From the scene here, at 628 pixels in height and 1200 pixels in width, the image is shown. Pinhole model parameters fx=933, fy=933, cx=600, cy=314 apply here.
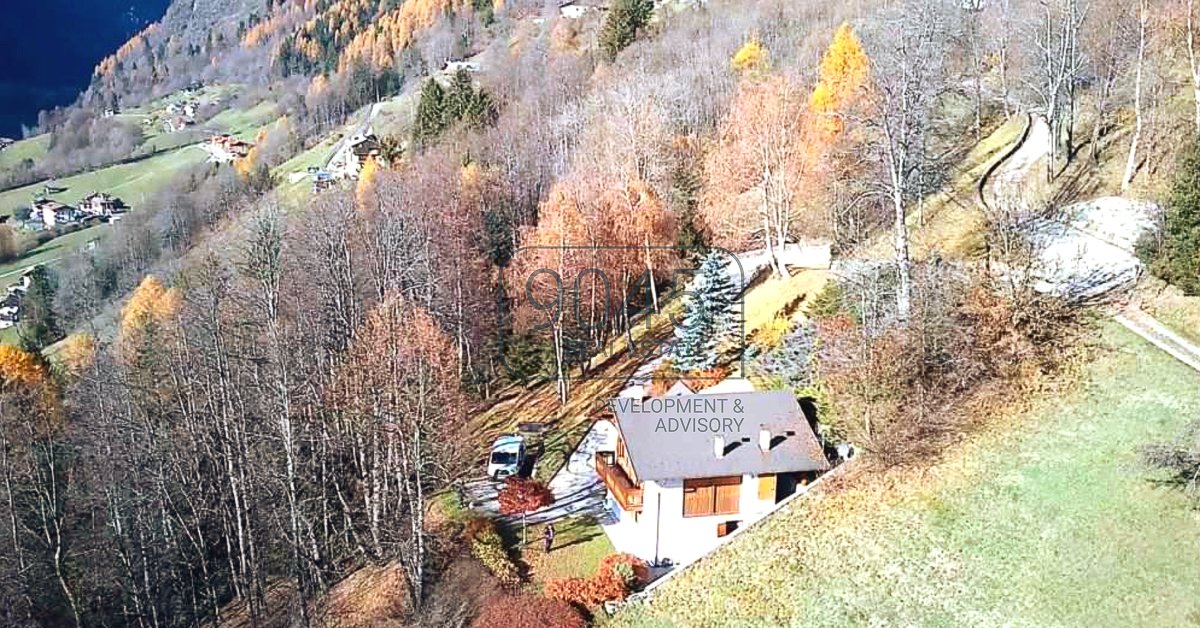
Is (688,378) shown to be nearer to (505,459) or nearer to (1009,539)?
(505,459)

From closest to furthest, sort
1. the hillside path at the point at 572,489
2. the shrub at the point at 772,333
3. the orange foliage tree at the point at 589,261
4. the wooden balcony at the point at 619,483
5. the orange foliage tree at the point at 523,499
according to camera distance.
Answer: the wooden balcony at the point at 619,483 → the orange foliage tree at the point at 523,499 → the hillside path at the point at 572,489 → the shrub at the point at 772,333 → the orange foliage tree at the point at 589,261

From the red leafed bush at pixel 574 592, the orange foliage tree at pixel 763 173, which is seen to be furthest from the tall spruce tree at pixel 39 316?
the red leafed bush at pixel 574 592

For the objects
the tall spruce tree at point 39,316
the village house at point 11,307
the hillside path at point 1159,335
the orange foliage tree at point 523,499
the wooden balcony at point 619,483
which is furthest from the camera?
the village house at point 11,307

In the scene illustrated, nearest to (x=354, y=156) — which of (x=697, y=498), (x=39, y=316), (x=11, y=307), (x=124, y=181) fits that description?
(x=39, y=316)

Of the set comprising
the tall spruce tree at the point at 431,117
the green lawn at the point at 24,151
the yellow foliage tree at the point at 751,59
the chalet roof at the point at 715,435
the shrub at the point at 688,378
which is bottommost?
the shrub at the point at 688,378

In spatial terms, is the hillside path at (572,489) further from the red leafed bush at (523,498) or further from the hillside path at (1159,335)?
the hillside path at (1159,335)

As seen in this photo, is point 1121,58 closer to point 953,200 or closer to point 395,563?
point 953,200

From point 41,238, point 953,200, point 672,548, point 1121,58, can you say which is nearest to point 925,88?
point 953,200
